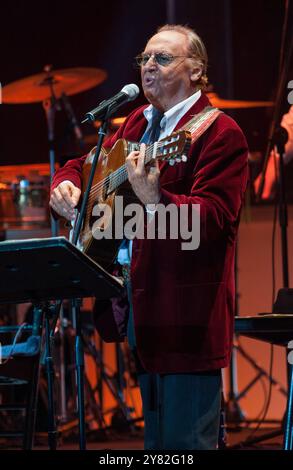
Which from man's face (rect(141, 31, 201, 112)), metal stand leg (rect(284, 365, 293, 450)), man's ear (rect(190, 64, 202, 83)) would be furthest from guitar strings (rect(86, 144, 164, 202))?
metal stand leg (rect(284, 365, 293, 450))

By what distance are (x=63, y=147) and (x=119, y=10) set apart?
252cm

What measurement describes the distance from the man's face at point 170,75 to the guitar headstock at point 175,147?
0.37 metres

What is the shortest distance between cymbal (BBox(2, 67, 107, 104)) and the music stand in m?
3.60

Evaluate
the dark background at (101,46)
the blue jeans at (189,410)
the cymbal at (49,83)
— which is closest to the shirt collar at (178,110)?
the blue jeans at (189,410)

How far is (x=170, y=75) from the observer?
10.2ft

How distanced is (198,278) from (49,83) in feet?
12.7

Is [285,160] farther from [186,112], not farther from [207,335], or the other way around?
[207,335]

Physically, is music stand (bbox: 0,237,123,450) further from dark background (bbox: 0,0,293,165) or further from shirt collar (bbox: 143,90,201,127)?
dark background (bbox: 0,0,293,165)

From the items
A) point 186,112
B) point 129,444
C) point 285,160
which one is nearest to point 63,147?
point 285,160

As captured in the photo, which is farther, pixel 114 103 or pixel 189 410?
pixel 114 103

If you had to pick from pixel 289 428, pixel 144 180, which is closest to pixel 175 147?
pixel 144 180

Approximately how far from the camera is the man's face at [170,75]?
10.2 ft

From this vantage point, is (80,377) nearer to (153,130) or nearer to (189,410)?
(189,410)

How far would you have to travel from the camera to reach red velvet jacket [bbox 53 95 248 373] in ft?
9.16
